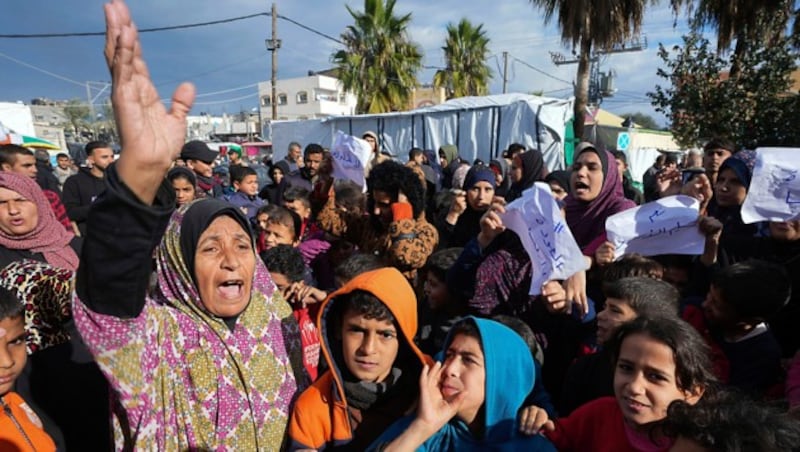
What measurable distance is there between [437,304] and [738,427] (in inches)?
68.2

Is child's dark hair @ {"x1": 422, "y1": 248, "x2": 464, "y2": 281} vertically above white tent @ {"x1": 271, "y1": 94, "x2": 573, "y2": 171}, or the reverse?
white tent @ {"x1": 271, "y1": 94, "x2": 573, "y2": 171}

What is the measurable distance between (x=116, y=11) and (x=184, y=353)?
2.91ft

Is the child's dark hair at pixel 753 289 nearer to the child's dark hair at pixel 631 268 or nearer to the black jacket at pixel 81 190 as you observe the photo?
the child's dark hair at pixel 631 268

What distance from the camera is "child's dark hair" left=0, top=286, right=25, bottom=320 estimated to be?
1.38 meters

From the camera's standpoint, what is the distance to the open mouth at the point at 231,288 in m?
1.35

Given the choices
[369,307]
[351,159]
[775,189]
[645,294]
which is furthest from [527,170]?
[369,307]

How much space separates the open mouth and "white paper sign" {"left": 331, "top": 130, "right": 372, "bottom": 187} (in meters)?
3.28

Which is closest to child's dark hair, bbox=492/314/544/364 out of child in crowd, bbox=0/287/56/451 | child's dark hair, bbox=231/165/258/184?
child in crowd, bbox=0/287/56/451

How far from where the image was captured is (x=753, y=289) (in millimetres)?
1823

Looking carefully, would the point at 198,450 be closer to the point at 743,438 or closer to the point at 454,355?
the point at 454,355

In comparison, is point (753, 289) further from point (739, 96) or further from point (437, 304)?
point (739, 96)

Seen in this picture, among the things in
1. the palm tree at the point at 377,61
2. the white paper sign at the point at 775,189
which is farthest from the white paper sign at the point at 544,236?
the palm tree at the point at 377,61

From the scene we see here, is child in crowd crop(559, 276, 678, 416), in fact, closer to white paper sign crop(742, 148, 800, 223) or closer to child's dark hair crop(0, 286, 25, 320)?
white paper sign crop(742, 148, 800, 223)

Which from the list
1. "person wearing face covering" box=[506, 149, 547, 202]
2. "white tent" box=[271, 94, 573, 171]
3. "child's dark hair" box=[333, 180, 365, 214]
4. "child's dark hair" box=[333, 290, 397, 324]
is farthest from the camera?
"white tent" box=[271, 94, 573, 171]
